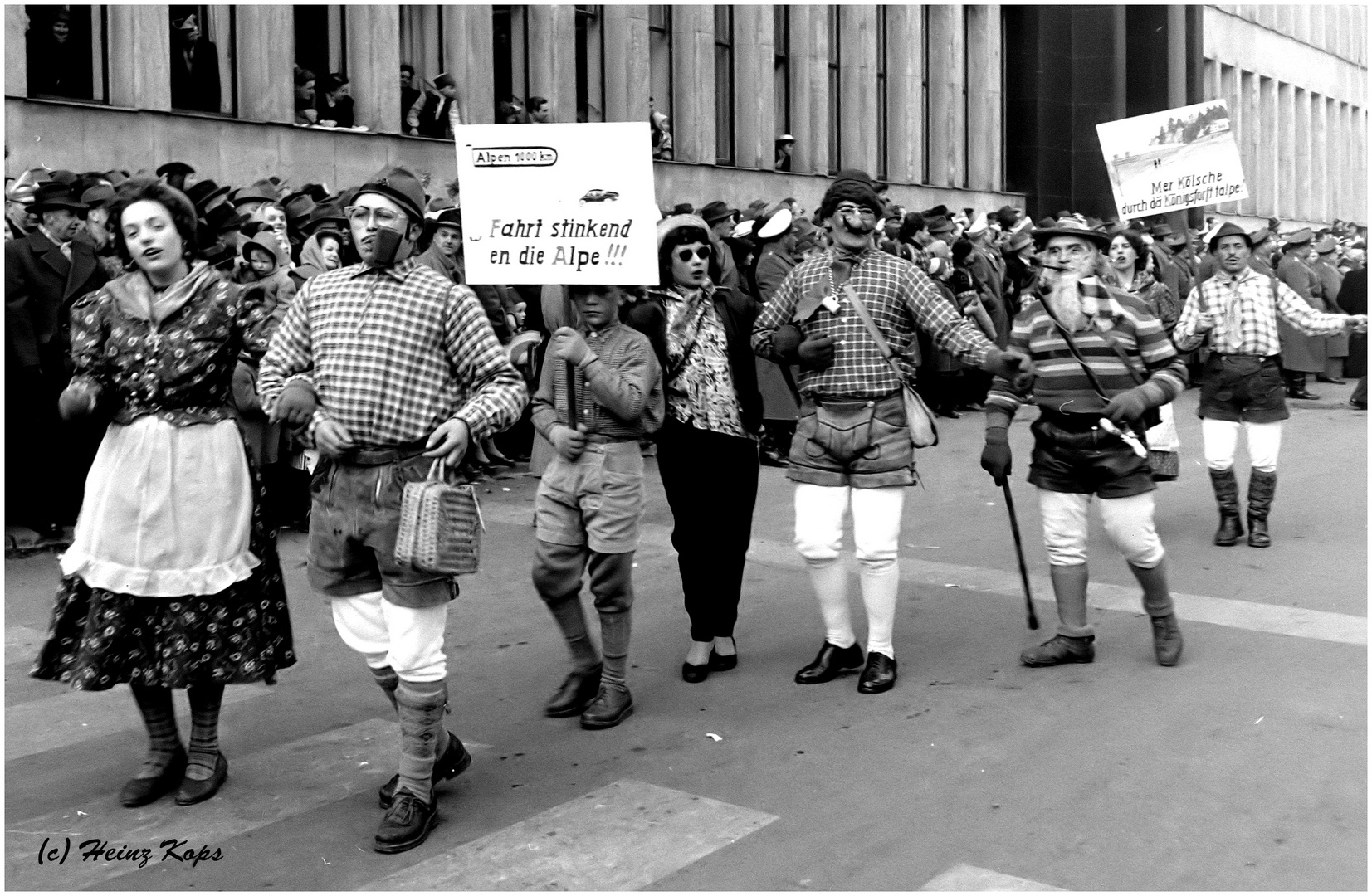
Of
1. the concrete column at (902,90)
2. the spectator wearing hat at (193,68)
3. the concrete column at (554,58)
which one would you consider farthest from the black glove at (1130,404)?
the concrete column at (902,90)

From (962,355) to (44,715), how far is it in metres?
3.70

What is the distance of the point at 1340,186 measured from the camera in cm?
5328

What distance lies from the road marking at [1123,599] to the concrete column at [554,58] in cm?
1184

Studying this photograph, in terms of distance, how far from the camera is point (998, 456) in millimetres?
6371

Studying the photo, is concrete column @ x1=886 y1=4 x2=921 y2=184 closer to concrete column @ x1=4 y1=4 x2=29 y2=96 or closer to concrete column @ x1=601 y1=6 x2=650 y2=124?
concrete column @ x1=601 y1=6 x2=650 y2=124

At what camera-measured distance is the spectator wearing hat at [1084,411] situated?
6.45 metres

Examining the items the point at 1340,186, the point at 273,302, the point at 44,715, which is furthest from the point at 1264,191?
the point at 44,715

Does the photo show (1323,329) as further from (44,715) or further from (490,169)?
(44,715)

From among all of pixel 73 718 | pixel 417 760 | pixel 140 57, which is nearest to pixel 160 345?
pixel 417 760

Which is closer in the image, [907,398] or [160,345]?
[160,345]

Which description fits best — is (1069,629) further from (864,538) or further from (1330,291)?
(1330,291)

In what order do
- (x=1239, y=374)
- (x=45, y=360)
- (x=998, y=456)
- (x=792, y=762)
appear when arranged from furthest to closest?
(x=1239, y=374) → (x=45, y=360) → (x=998, y=456) → (x=792, y=762)

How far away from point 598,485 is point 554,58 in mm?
15462

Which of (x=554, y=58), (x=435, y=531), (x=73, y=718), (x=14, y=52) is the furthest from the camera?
(x=554, y=58)
